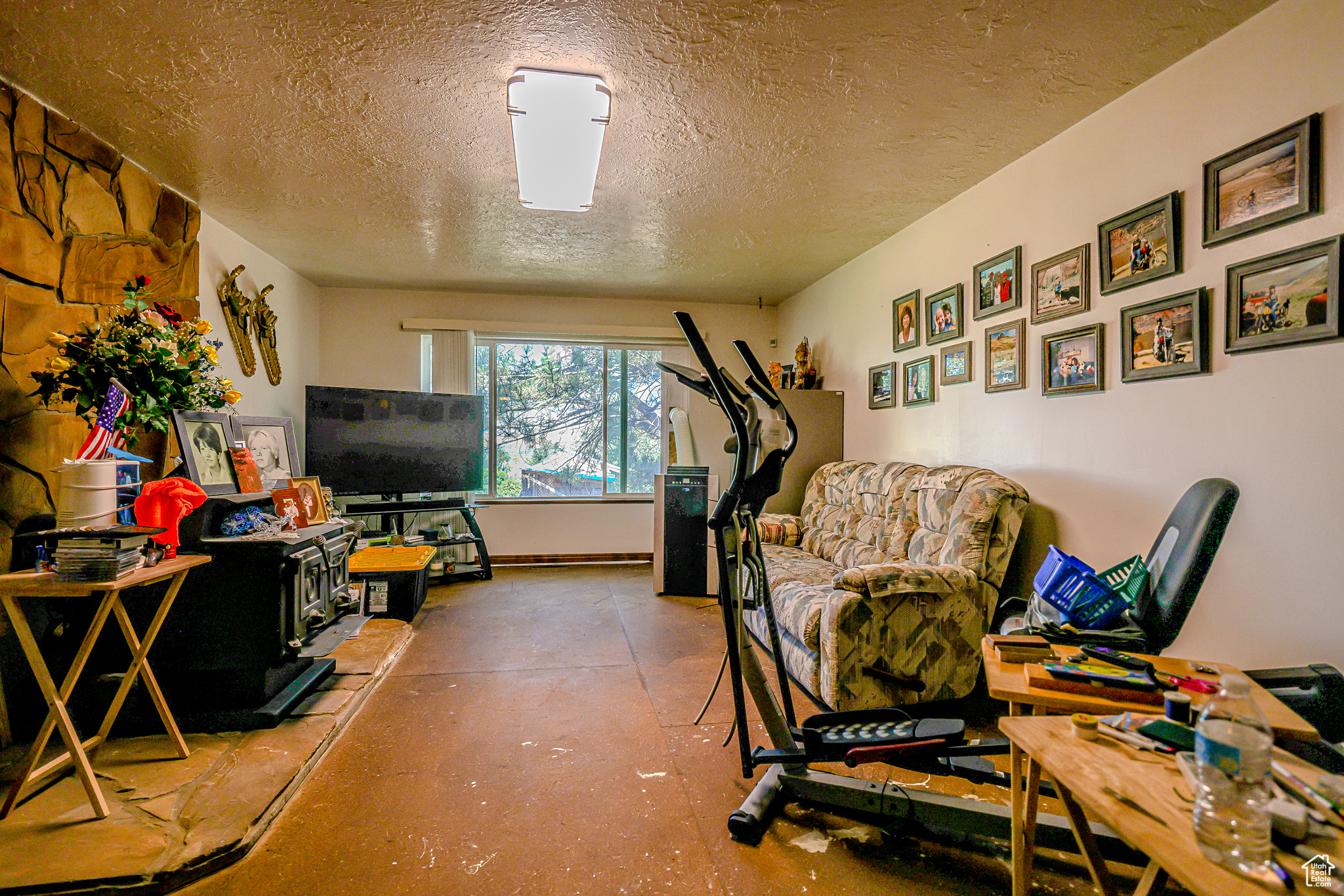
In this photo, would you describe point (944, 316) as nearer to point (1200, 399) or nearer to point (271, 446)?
point (1200, 399)

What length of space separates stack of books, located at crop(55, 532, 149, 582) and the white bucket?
0.24m

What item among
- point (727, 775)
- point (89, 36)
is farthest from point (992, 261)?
point (89, 36)

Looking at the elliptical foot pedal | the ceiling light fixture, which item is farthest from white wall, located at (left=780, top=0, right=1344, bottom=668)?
the ceiling light fixture

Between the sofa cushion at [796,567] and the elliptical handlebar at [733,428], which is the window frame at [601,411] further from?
the elliptical handlebar at [733,428]

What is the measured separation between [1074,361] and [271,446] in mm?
3784

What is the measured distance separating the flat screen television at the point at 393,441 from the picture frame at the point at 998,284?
3518mm

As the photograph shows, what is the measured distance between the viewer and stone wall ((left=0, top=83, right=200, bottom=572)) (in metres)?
2.14

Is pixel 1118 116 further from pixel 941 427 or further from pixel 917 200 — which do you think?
pixel 941 427

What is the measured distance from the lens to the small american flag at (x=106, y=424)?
200 centimetres

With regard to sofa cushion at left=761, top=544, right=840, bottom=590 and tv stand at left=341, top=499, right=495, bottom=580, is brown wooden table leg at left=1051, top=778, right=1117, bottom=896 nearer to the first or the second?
sofa cushion at left=761, top=544, right=840, bottom=590

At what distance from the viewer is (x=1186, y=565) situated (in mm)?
1674

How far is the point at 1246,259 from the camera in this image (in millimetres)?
1818

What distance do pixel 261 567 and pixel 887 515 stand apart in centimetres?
271

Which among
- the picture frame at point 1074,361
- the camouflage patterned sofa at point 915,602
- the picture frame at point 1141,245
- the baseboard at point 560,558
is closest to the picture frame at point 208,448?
the camouflage patterned sofa at point 915,602
